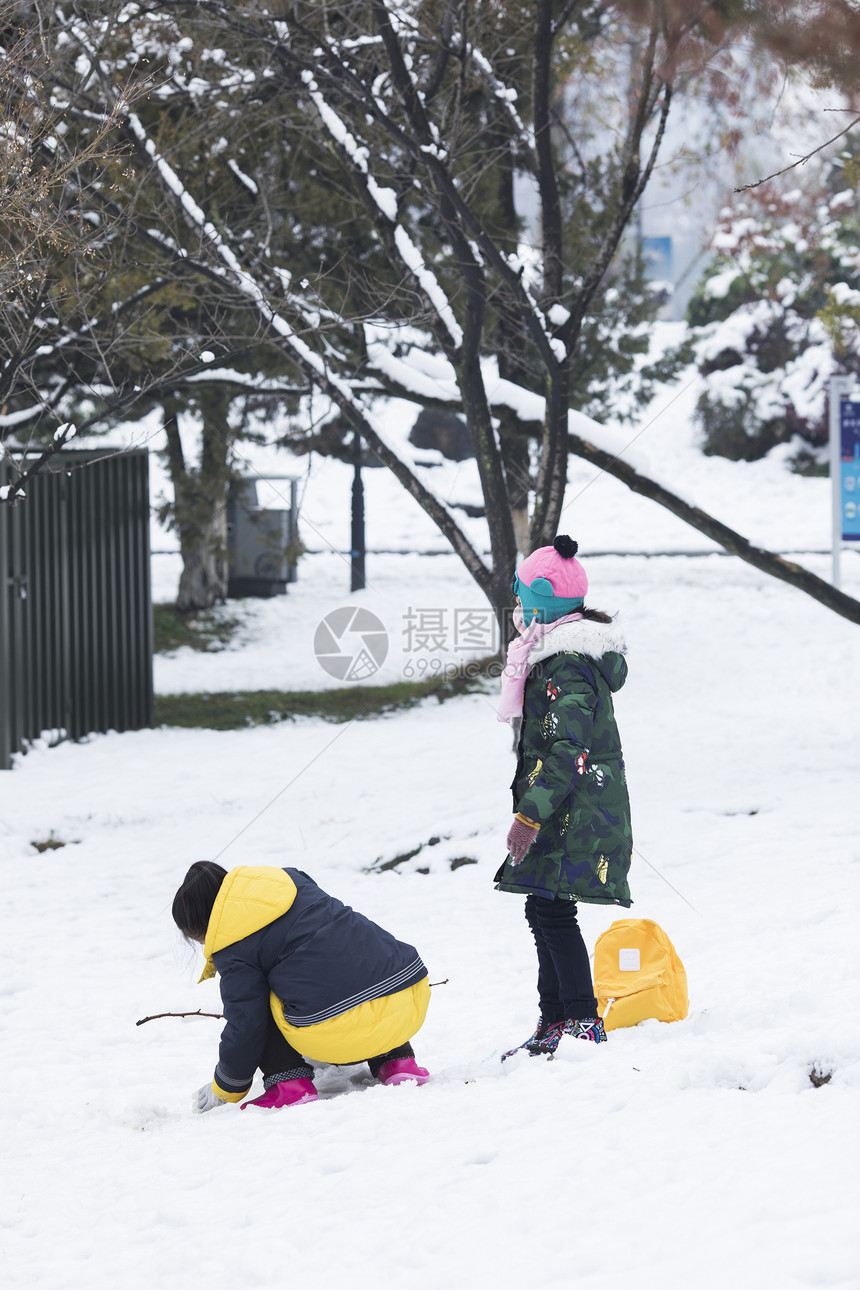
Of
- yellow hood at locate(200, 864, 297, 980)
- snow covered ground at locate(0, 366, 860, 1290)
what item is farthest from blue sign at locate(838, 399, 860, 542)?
yellow hood at locate(200, 864, 297, 980)

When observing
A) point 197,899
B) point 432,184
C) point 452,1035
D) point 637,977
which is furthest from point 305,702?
point 197,899

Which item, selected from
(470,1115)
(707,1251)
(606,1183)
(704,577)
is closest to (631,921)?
(470,1115)

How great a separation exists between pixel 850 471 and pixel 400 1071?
32.9ft

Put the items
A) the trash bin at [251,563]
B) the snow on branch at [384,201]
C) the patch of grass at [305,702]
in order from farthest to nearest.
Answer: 1. the trash bin at [251,563]
2. the patch of grass at [305,702]
3. the snow on branch at [384,201]

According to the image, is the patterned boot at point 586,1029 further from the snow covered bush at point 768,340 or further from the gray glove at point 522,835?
the snow covered bush at point 768,340

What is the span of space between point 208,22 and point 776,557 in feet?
15.8

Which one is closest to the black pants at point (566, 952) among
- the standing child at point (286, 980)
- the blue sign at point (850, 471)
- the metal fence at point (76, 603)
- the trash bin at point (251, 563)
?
the standing child at point (286, 980)

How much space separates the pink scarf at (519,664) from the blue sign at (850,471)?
30.4 ft

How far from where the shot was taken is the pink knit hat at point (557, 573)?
3.64m

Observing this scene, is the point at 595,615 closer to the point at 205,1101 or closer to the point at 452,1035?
the point at 452,1035

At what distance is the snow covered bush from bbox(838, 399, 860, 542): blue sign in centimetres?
1210

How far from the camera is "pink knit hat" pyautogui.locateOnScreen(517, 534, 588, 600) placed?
143 inches

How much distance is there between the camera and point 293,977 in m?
3.32

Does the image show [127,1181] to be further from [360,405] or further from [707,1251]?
[360,405]
